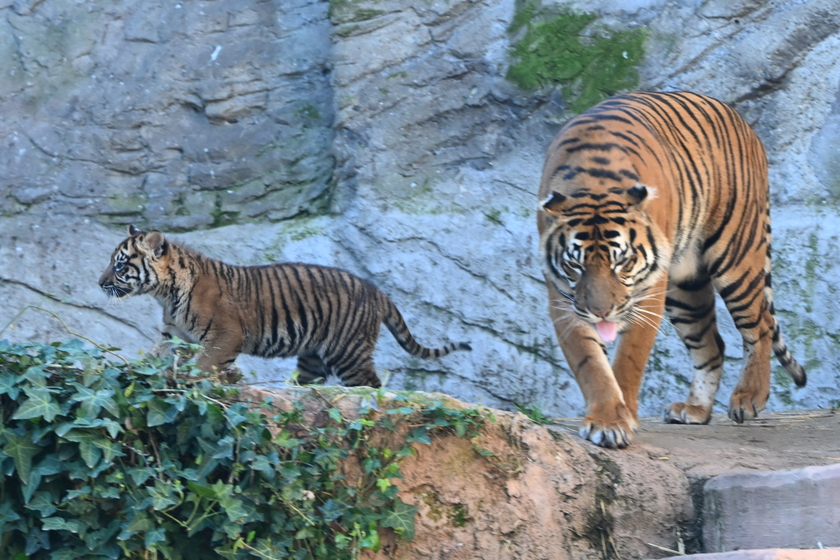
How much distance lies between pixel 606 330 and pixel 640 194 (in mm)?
548

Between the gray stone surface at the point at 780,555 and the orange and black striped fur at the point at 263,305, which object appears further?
the orange and black striped fur at the point at 263,305

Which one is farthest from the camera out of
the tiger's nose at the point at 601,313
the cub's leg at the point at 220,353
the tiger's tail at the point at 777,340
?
the cub's leg at the point at 220,353

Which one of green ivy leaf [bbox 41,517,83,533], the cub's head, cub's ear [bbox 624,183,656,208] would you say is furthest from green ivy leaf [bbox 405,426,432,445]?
the cub's head

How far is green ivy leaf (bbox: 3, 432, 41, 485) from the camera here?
268 cm

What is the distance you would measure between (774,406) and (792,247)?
39.8 inches

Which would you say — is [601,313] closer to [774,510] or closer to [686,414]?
[774,510]

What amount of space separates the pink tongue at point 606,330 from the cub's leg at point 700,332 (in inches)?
51.9

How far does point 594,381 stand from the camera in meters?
3.72

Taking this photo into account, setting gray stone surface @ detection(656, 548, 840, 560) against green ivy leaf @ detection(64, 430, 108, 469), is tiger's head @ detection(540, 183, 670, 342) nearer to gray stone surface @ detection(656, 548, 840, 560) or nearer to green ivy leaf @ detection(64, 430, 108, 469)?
gray stone surface @ detection(656, 548, 840, 560)

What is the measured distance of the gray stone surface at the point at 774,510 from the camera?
297cm

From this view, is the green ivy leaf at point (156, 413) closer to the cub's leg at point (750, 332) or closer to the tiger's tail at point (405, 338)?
the cub's leg at point (750, 332)

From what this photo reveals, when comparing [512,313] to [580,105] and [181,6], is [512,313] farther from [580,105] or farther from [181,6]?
[181,6]

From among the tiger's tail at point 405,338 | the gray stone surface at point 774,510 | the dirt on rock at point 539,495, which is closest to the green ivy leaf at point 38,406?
the dirt on rock at point 539,495

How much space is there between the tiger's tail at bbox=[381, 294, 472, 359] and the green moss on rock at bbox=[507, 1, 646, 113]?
1.81 m
